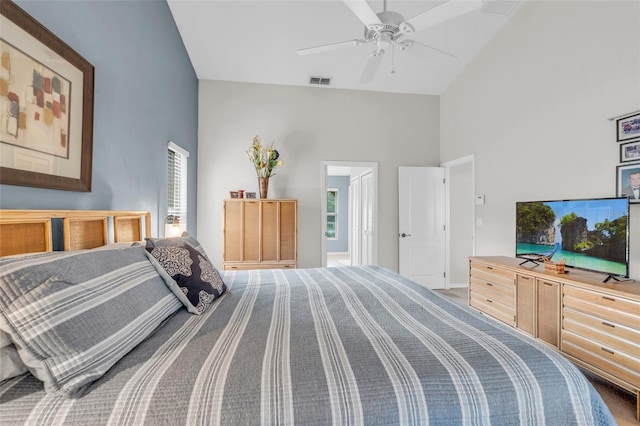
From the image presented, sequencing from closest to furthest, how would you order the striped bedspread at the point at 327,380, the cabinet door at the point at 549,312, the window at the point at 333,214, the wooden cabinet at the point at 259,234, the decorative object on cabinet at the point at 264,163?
the striped bedspread at the point at 327,380 → the cabinet door at the point at 549,312 → the wooden cabinet at the point at 259,234 → the decorative object on cabinet at the point at 264,163 → the window at the point at 333,214

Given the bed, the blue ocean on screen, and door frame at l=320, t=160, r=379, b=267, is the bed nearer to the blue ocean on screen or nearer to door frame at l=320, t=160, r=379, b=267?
the blue ocean on screen

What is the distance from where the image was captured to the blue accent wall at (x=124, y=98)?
5.23ft

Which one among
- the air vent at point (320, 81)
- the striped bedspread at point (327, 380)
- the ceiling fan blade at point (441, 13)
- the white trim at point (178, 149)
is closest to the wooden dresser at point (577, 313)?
the striped bedspread at point (327, 380)

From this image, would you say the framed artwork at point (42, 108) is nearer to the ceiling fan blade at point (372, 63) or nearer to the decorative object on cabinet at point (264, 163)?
the ceiling fan blade at point (372, 63)

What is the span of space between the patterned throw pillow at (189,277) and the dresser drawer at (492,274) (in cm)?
263

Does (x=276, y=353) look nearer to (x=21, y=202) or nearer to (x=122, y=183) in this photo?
(x=21, y=202)

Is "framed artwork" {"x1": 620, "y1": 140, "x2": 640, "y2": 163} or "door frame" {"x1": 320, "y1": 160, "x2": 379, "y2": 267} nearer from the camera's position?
"framed artwork" {"x1": 620, "y1": 140, "x2": 640, "y2": 163}

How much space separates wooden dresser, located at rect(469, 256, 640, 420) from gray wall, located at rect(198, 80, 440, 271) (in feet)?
6.28

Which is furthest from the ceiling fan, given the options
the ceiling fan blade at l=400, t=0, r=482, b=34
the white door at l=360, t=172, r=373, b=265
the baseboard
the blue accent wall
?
the baseboard

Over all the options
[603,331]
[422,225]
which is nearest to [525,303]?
[603,331]

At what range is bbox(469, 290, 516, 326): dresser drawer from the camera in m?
2.81

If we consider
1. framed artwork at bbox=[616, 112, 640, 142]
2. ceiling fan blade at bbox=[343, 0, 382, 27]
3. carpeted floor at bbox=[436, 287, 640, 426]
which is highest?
ceiling fan blade at bbox=[343, 0, 382, 27]

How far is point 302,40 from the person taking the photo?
142 inches

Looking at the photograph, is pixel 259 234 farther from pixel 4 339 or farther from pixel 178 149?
pixel 4 339
